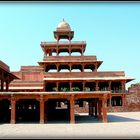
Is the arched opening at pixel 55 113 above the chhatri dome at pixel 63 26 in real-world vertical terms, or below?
below

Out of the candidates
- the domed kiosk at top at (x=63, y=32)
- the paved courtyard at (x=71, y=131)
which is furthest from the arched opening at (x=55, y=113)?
the domed kiosk at top at (x=63, y=32)

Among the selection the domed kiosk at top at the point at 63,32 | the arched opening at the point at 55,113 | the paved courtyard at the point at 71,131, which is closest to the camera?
the paved courtyard at the point at 71,131

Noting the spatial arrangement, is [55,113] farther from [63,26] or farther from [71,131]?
[71,131]

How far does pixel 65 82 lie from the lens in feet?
139

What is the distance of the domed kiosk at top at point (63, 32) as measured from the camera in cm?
4691

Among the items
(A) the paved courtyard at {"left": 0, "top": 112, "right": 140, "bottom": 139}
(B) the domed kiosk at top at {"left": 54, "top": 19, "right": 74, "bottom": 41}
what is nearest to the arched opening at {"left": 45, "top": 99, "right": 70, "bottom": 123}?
(A) the paved courtyard at {"left": 0, "top": 112, "right": 140, "bottom": 139}

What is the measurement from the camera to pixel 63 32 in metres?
47.0

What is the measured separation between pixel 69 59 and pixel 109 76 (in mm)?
6580

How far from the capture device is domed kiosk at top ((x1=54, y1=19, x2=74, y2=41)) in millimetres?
46906

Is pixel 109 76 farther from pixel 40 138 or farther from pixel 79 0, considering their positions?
pixel 79 0

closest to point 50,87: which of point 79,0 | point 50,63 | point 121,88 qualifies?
point 50,63

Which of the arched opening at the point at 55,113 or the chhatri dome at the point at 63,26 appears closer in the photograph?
the arched opening at the point at 55,113

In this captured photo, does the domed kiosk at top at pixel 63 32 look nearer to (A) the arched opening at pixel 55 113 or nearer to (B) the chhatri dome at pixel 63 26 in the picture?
(B) the chhatri dome at pixel 63 26

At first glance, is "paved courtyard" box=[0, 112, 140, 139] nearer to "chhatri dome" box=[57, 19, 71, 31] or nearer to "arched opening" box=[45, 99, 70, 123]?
"arched opening" box=[45, 99, 70, 123]
